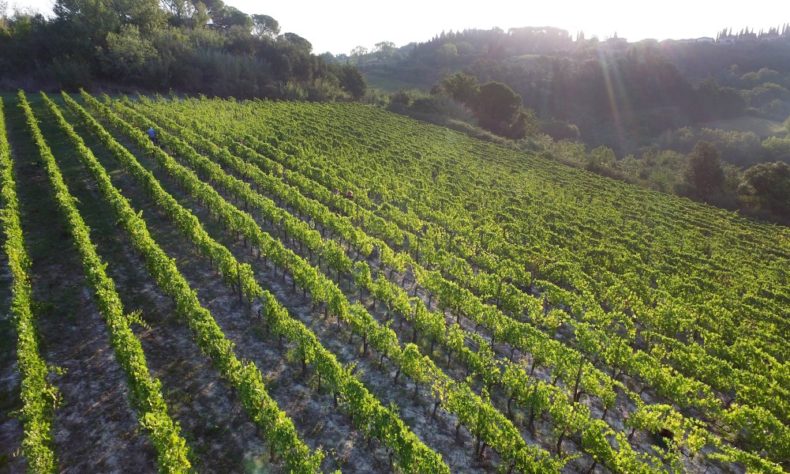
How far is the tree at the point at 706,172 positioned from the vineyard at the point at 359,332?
54.5 feet

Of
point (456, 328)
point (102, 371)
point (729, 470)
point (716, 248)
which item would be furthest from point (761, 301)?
point (102, 371)

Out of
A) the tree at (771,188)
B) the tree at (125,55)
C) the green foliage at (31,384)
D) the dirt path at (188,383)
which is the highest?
the tree at (125,55)

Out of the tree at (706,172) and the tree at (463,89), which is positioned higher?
the tree at (463,89)

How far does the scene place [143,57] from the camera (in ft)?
199

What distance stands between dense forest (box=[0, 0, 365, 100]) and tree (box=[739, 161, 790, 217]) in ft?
202

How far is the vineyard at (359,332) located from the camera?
10.9 meters

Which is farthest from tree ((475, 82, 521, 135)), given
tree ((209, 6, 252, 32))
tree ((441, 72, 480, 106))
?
tree ((209, 6, 252, 32))

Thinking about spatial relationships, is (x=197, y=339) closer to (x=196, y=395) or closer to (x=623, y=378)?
(x=196, y=395)

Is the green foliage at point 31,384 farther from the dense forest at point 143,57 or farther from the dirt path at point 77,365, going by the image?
the dense forest at point 143,57

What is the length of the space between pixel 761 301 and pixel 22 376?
3004 cm

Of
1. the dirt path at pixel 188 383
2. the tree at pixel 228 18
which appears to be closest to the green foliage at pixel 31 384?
the dirt path at pixel 188 383

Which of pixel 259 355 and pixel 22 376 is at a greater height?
pixel 22 376

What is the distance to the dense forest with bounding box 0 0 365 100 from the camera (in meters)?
58.4

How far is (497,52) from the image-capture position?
17762 centimetres
